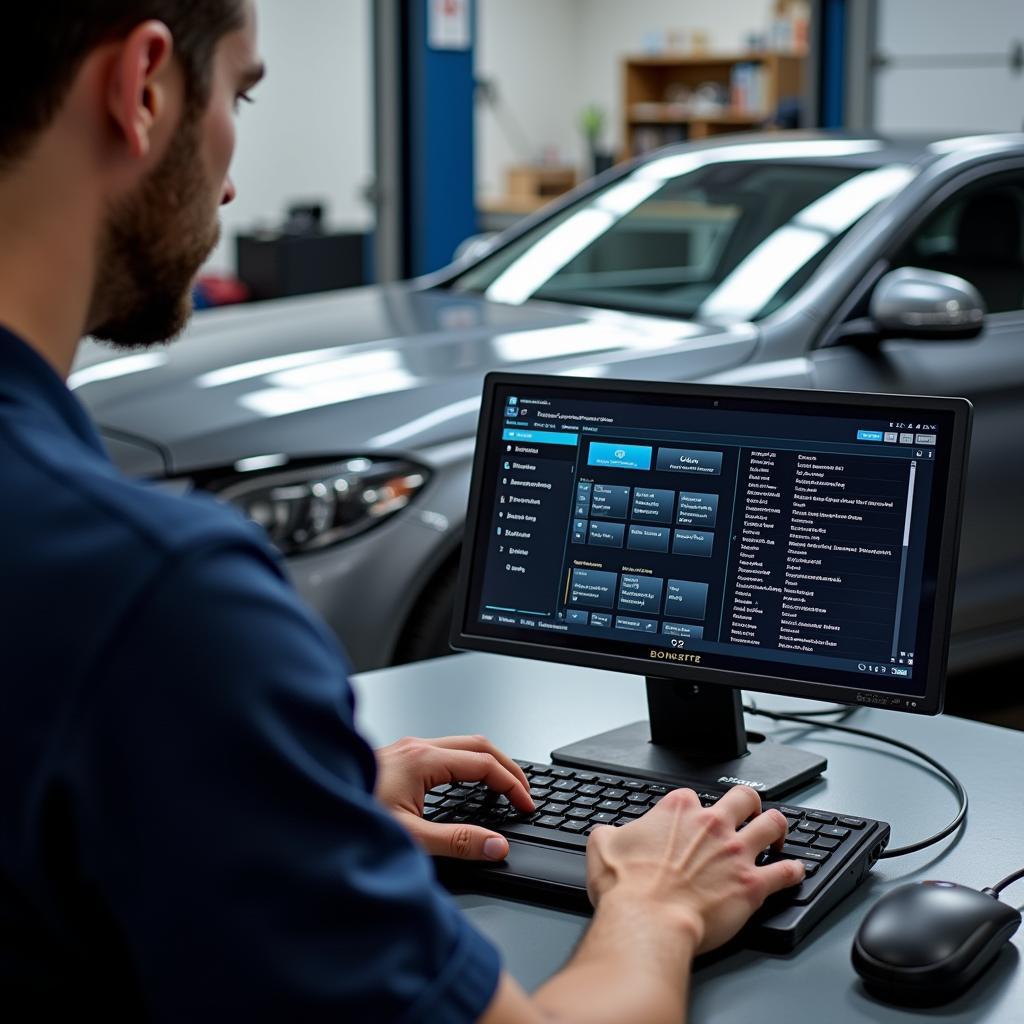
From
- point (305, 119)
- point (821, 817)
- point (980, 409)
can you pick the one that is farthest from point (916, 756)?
point (305, 119)

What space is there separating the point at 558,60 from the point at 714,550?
11.6 meters

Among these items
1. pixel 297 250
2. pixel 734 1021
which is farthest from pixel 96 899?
pixel 297 250

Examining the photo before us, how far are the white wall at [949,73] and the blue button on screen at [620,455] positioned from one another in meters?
5.76

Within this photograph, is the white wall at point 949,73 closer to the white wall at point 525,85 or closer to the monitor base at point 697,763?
the white wall at point 525,85

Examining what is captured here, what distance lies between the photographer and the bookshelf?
431 inches

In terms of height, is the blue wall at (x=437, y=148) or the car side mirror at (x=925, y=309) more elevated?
the blue wall at (x=437, y=148)

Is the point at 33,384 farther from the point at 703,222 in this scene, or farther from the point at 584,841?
the point at 703,222

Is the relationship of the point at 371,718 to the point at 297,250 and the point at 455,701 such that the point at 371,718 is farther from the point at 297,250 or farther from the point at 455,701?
the point at 297,250

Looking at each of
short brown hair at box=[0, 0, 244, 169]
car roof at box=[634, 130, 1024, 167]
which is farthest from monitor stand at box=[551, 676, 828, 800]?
car roof at box=[634, 130, 1024, 167]

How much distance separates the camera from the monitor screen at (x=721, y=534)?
1.53 meters

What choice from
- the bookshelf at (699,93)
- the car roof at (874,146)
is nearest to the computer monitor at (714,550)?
the car roof at (874,146)

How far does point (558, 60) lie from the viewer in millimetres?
12680

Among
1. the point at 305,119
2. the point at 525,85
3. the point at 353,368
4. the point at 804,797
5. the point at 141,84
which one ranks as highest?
the point at 525,85

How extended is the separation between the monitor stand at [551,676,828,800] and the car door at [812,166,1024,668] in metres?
1.79
